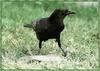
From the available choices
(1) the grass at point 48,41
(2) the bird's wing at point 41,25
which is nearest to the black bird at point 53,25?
(2) the bird's wing at point 41,25

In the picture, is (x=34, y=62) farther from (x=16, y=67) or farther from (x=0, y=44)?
(x=0, y=44)

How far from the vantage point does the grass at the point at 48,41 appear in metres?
6.30

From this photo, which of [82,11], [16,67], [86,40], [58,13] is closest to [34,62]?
[16,67]

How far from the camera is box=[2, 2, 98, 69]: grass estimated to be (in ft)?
20.7

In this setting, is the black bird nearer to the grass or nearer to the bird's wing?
the bird's wing

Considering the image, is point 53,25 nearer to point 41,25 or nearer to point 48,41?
point 41,25

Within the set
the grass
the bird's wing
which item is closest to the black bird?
the bird's wing

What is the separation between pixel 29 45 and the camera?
6.83 metres

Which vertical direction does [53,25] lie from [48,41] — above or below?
above

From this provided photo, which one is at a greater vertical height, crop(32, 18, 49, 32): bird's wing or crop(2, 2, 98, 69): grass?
crop(32, 18, 49, 32): bird's wing

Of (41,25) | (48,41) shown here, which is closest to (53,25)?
(41,25)

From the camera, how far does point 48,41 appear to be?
274 inches

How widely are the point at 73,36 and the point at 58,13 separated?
109 centimetres

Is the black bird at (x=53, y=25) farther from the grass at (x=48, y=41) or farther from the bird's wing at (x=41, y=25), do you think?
the grass at (x=48, y=41)
